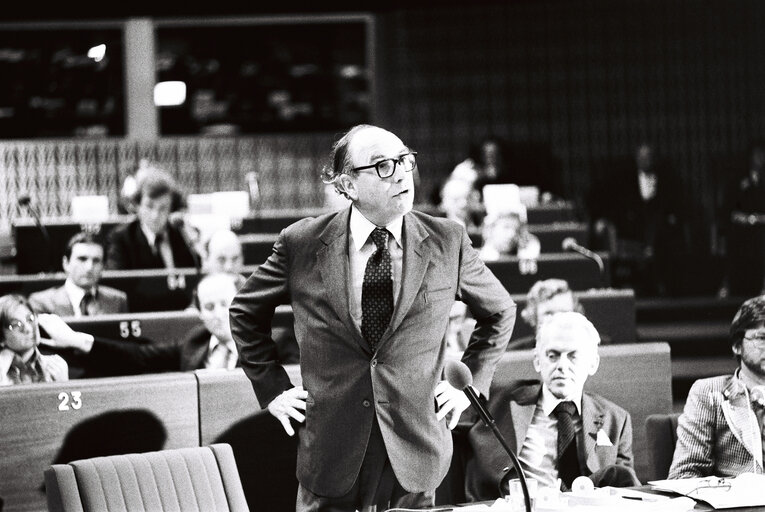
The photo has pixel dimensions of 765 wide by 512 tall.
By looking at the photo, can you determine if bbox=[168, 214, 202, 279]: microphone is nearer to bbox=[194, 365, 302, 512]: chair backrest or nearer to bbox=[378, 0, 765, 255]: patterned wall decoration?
bbox=[194, 365, 302, 512]: chair backrest

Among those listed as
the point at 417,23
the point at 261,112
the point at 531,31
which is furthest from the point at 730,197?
the point at 261,112

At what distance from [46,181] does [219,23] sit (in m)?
2.20

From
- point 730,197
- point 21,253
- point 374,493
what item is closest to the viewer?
point 374,493

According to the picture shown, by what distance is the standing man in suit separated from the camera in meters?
2.69

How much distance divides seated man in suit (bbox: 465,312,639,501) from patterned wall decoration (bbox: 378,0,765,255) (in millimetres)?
8147

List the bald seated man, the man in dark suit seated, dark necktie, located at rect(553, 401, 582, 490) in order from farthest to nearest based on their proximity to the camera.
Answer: the man in dark suit seated → the bald seated man → dark necktie, located at rect(553, 401, 582, 490)

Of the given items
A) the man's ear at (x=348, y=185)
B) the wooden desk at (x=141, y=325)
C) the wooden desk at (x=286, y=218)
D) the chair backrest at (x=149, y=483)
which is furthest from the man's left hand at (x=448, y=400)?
the wooden desk at (x=286, y=218)

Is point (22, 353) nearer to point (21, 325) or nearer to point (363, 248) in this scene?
point (21, 325)

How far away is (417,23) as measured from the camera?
39.4ft

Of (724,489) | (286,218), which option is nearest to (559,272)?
(286,218)

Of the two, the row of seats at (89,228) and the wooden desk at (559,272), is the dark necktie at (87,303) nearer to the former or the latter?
the row of seats at (89,228)

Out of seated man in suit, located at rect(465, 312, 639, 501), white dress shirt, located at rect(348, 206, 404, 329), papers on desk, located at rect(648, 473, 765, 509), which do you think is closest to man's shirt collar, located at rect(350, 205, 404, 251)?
white dress shirt, located at rect(348, 206, 404, 329)

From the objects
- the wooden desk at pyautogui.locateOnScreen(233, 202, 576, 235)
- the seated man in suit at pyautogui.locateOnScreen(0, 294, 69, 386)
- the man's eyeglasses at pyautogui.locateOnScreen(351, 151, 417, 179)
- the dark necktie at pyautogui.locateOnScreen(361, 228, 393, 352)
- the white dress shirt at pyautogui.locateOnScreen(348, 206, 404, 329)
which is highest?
the man's eyeglasses at pyautogui.locateOnScreen(351, 151, 417, 179)

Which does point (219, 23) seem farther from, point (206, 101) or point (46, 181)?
point (46, 181)
